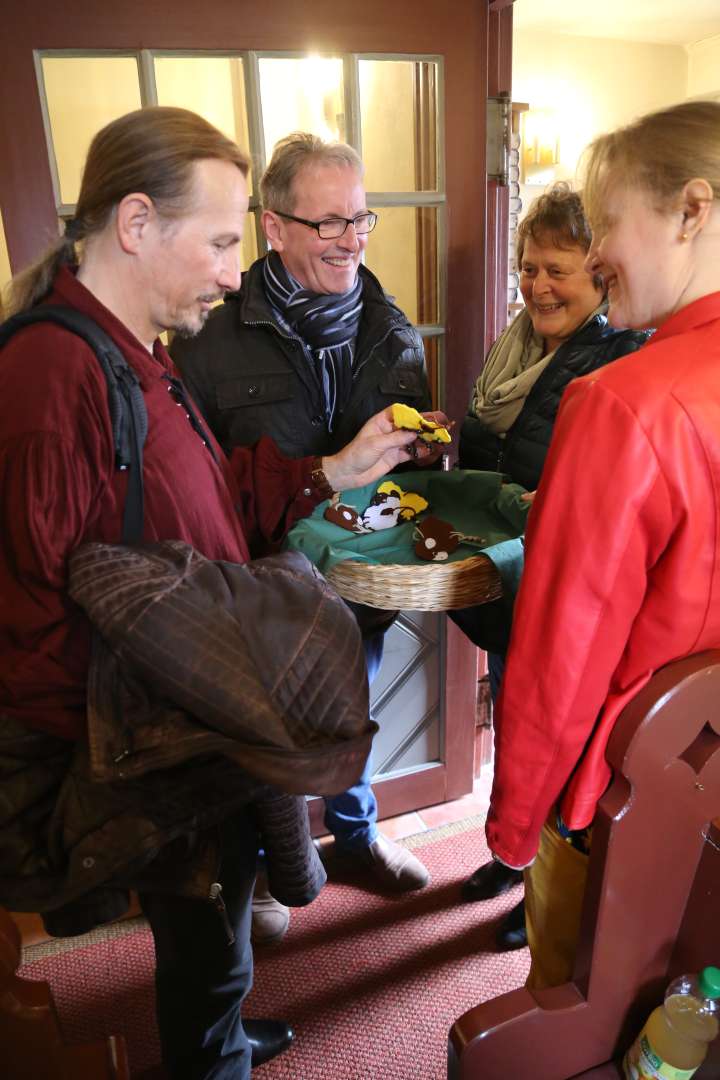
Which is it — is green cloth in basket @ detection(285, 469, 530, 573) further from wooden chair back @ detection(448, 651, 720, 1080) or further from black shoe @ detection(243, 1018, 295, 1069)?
black shoe @ detection(243, 1018, 295, 1069)

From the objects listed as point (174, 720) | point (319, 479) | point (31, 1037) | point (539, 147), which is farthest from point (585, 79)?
point (31, 1037)

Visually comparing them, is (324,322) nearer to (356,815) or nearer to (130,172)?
(130,172)

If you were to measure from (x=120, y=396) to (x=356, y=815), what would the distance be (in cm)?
133

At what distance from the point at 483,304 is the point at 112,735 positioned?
143cm

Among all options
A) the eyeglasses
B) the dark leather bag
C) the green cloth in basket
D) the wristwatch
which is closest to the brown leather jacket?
the dark leather bag

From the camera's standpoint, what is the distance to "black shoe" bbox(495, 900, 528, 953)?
1.67 m

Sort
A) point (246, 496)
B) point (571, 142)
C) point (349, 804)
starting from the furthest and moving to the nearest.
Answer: point (571, 142) → point (349, 804) → point (246, 496)

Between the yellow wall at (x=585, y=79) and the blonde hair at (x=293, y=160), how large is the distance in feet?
12.8

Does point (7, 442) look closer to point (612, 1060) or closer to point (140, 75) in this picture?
point (612, 1060)

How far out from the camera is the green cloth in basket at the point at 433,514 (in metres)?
1.22

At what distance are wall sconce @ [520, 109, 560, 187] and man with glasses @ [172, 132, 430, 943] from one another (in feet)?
12.8

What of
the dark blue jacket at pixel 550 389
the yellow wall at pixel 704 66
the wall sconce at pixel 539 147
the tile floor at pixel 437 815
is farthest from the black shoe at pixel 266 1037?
the yellow wall at pixel 704 66

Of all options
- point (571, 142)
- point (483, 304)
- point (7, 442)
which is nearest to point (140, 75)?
point (483, 304)

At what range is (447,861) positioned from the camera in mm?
1922
